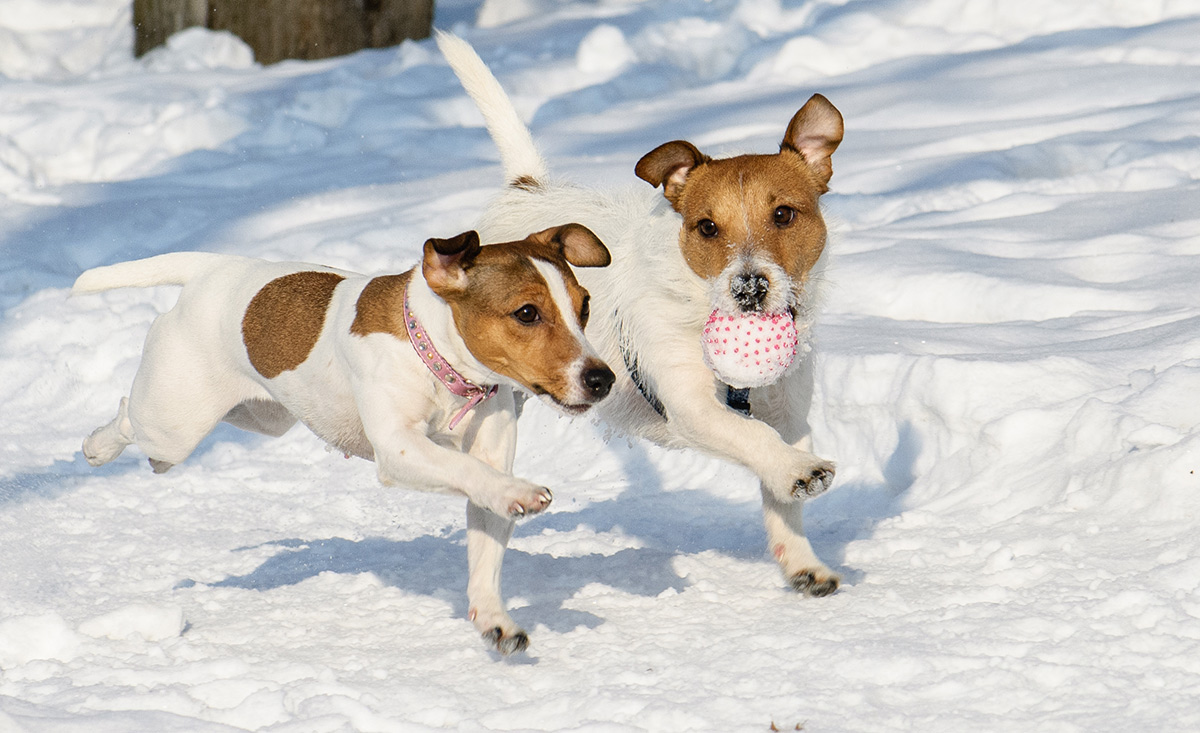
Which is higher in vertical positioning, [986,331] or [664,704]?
[986,331]

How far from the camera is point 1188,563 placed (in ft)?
12.0

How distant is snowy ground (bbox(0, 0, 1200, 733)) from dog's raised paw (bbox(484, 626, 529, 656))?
7 cm

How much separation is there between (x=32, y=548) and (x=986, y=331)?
12.3 ft

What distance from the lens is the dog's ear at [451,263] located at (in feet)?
11.3

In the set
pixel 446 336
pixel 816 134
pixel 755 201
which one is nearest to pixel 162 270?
pixel 446 336

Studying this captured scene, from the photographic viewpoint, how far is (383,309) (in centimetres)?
371

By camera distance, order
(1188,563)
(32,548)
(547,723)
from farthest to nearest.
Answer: (32,548) → (1188,563) → (547,723)

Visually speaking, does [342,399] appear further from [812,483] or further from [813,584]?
[813,584]

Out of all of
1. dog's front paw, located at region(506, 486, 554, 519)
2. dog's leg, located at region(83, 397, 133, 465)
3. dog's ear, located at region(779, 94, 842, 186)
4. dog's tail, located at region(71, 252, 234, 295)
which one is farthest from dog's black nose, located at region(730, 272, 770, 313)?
dog's leg, located at region(83, 397, 133, 465)

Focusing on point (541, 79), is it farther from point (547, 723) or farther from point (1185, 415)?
point (547, 723)

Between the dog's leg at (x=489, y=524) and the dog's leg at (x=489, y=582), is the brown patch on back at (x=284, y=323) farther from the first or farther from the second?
the dog's leg at (x=489, y=582)

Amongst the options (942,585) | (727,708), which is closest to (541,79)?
(942,585)

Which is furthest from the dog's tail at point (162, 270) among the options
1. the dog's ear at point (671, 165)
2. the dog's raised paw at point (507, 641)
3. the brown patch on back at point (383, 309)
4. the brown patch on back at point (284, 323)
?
the dog's raised paw at point (507, 641)

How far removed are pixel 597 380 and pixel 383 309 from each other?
74 cm
